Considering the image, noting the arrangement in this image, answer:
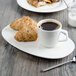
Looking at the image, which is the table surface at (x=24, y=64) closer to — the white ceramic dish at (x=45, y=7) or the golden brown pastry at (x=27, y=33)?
the golden brown pastry at (x=27, y=33)

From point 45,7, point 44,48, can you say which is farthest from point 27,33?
point 45,7

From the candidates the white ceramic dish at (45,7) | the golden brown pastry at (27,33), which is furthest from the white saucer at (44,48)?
the white ceramic dish at (45,7)

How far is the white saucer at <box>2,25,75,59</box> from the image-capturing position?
1.23 meters

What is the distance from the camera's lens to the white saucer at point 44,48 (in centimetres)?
123

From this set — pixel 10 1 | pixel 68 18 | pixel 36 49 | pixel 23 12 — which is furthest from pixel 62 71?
pixel 10 1

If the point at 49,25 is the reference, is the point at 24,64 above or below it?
below

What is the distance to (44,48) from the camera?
1287 mm

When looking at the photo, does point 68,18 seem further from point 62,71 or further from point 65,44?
point 62,71

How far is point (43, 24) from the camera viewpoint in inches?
51.8

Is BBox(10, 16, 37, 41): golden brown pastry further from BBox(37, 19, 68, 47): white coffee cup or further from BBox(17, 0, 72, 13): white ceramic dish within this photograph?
BBox(17, 0, 72, 13): white ceramic dish

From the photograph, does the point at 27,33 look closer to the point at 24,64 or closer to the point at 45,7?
the point at 24,64

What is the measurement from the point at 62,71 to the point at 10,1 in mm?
1022

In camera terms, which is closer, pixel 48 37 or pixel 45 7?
pixel 48 37

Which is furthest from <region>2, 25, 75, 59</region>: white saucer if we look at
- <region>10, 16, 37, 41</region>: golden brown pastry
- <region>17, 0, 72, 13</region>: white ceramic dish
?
<region>17, 0, 72, 13</region>: white ceramic dish
